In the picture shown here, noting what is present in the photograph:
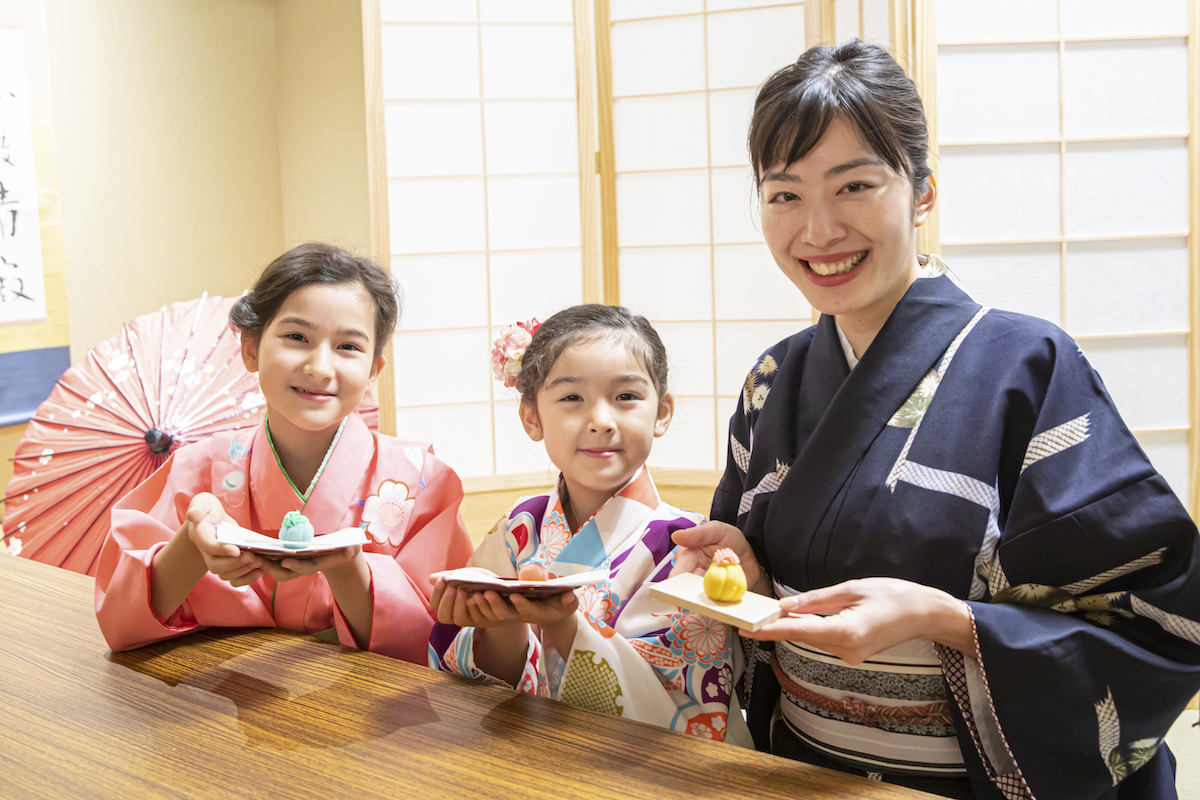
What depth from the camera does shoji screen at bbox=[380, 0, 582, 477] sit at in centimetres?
397

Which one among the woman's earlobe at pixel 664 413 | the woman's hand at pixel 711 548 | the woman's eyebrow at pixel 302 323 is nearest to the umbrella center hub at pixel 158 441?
the woman's eyebrow at pixel 302 323

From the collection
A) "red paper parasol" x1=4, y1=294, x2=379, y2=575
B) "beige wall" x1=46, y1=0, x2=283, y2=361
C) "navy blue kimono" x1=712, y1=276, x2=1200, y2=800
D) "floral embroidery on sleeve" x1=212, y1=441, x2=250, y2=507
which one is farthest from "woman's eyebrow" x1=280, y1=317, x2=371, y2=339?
"beige wall" x1=46, y1=0, x2=283, y2=361

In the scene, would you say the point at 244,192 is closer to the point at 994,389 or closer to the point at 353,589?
the point at 353,589

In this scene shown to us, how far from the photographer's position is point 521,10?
3.97 m

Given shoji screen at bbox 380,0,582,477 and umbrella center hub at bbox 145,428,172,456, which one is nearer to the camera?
umbrella center hub at bbox 145,428,172,456

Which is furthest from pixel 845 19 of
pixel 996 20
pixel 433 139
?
pixel 433 139

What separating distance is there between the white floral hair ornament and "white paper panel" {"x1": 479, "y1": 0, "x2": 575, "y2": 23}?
279 cm

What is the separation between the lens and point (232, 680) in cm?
117

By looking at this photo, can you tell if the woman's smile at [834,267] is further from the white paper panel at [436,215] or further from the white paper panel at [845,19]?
the white paper panel at [436,215]

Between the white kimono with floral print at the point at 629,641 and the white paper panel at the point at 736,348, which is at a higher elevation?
the white paper panel at the point at 736,348

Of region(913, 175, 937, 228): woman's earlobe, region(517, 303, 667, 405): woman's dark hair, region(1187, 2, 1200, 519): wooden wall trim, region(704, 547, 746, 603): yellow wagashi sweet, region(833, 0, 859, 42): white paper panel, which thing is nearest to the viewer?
region(704, 547, 746, 603): yellow wagashi sweet

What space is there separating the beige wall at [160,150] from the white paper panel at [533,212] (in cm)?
192

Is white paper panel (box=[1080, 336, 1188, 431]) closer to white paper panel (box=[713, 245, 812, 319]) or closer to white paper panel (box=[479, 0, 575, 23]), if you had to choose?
white paper panel (box=[713, 245, 812, 319])

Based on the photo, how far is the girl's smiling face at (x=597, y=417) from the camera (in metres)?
1.41
